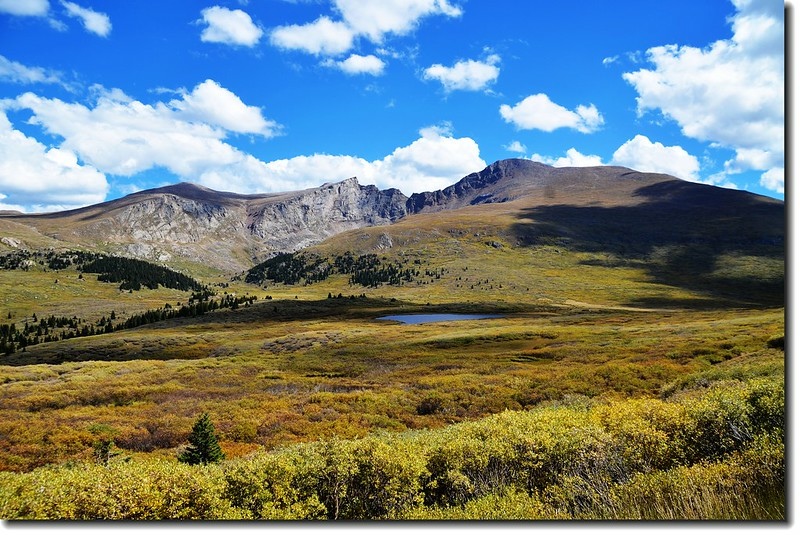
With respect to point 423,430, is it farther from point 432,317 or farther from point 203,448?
point 432,317

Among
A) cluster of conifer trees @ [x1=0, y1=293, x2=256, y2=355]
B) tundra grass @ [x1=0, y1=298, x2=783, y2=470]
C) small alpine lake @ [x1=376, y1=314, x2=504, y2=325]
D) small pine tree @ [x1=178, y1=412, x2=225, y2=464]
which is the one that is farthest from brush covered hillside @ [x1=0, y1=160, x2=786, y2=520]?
cluster of conifer trees @ [x1=0, y1=293, x2=256, y2=355]

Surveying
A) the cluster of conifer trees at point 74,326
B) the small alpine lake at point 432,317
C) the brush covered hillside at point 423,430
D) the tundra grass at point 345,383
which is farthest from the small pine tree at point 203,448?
the cluster of conifer trees at point 74,326

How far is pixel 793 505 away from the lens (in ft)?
28.7

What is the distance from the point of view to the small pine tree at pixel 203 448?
18.4 m

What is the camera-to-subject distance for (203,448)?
18.8 meters

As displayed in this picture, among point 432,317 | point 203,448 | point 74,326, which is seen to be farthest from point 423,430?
point 74,326

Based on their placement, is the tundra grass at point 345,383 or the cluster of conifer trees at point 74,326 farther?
the cluster of conifer trees at point 74,326

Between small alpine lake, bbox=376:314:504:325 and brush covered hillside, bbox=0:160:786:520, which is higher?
brush covered hillside, bbox=0:160:786:520

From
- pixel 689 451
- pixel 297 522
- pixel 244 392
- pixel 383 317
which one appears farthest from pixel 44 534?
pixel 383 317

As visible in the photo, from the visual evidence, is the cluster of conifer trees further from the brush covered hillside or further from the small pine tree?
the small pine tree

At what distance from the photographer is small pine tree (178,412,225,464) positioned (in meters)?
18.4

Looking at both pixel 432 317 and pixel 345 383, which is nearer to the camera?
pixel 345 383

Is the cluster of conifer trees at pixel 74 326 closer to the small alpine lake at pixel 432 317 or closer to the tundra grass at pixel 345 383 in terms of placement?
the small alpine lake at pixel 432 317

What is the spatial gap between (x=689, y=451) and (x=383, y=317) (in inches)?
5002
